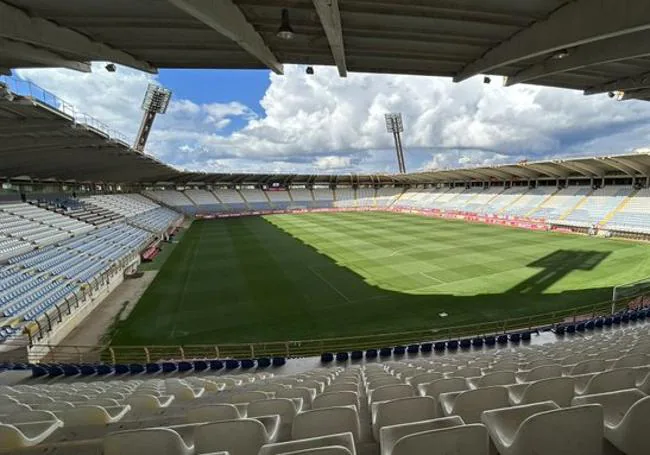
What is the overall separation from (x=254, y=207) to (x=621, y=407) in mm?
75639

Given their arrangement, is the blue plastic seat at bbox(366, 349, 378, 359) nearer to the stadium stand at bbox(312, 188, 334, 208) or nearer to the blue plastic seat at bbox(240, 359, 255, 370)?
the blue plastic seat at bbox(240, 359, 255, 370)

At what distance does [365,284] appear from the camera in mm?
21609

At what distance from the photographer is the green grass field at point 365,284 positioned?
16.2 m

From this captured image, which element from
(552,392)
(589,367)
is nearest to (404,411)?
(552,392)

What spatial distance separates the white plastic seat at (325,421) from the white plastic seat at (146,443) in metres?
0.95

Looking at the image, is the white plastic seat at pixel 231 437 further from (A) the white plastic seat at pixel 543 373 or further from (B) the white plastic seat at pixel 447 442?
(A) the white plastic seat at pixel 543 373

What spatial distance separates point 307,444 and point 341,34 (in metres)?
6.56

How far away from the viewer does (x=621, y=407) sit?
2764mm

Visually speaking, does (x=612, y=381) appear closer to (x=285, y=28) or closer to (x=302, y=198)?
(x=285, y=28)

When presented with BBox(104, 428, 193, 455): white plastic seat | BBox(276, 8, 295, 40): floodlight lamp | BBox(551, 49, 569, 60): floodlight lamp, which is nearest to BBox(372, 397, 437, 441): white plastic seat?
BBox(104, 428, 193, 455): white plastic seat

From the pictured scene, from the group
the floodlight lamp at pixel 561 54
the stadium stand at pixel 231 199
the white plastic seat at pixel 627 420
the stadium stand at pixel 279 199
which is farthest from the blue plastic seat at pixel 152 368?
the stadium stand at pixel 279 199

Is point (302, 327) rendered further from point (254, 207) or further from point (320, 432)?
point (254, 207)

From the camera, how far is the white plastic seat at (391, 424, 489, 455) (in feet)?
6.79

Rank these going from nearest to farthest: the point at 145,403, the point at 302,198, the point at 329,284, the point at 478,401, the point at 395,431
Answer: the point at 395,431
the point at 478,401
the point at 145,403
the point at 329,284
the point at 302,198
